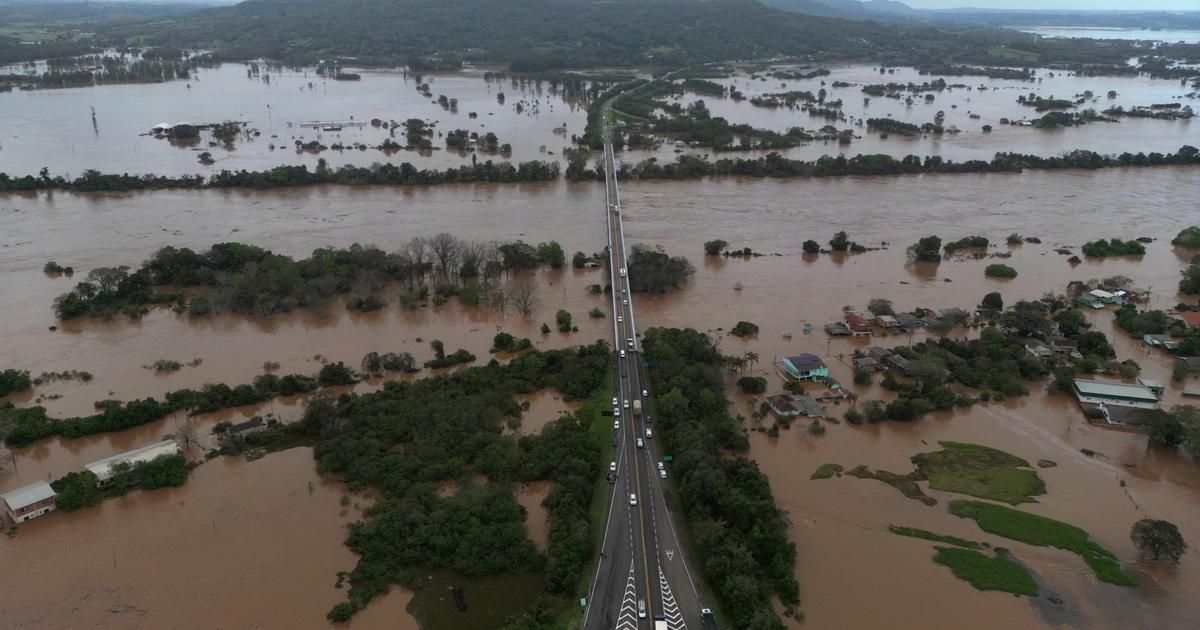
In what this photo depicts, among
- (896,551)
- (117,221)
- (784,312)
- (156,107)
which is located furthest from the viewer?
(156,107)

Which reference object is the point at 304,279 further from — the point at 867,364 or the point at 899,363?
the point at 899,363

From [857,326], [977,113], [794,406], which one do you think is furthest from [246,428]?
[977,113]

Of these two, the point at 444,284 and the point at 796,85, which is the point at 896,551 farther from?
the point at 796,85

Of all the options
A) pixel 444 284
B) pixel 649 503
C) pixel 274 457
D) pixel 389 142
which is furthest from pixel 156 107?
pixel 649 503

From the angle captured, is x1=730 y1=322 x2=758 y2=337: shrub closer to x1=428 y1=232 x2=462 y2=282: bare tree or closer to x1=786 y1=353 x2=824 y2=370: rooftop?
x1=786 y1=353 x2=824 y2=370: rooftop

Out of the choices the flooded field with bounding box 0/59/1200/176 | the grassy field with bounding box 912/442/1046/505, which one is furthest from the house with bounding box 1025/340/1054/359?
the flooded field with bounding box 0/59/1200/176

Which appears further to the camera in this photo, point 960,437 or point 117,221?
point 117,221

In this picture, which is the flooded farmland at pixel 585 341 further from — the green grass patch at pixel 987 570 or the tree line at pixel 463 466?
the tree line at pixel 463 466
